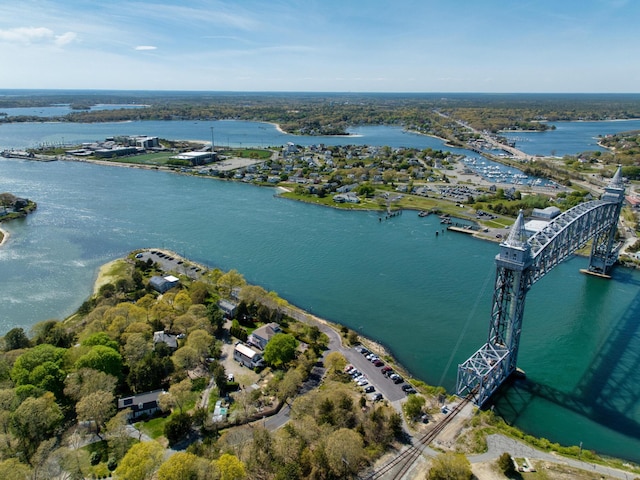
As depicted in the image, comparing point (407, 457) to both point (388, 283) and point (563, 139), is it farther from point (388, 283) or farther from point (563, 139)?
point (563, 139)

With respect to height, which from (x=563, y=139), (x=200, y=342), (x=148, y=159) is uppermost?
(x=563, y=139)

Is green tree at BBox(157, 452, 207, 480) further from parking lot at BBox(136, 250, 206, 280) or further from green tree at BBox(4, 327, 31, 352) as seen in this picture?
parking lot at BBox(136, 250, 206, 280)

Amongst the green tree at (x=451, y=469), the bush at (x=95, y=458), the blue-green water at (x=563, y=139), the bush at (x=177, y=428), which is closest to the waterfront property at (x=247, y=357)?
the bush at (x=177, y=428)

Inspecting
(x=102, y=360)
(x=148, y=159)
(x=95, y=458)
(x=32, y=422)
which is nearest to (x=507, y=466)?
(x=95, y=458)

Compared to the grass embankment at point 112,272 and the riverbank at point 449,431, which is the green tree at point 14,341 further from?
the riverbank at point 449,431

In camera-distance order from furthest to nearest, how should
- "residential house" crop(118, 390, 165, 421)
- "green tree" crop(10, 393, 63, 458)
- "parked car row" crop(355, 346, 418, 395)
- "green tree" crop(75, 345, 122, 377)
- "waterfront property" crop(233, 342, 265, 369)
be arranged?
"waterfront property" crop(233, 342, 265, 369) → "parked car row" crop(355, 346, 418, 395) → "green tree" crop(75, 345, 122, 377) → "residential house" crop(118, 390, 165, 421) → "green tree" crop(10, 393, 63, 458)

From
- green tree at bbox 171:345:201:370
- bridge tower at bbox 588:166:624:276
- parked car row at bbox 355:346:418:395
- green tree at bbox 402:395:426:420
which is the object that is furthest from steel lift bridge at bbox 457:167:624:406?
green tree at bbox 171:345:201:370
